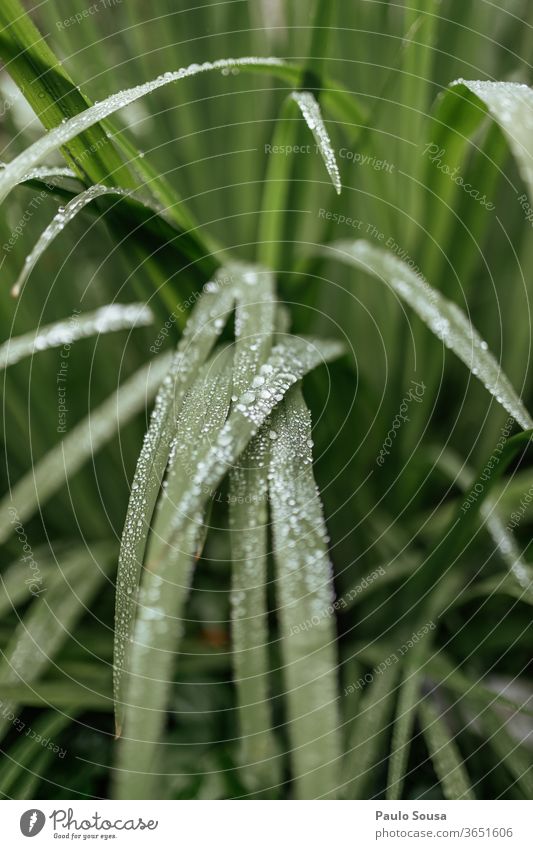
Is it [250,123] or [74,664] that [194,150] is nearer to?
[250,123]

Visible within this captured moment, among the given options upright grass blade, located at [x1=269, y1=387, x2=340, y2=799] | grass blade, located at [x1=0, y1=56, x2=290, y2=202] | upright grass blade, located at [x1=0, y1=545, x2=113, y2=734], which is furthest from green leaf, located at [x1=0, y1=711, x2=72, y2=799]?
grass blade, located at [x1=0, y1=56, x2=290, y2=202]

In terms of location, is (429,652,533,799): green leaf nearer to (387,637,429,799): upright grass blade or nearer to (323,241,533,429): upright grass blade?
(387,637,429,799): upright grass blade

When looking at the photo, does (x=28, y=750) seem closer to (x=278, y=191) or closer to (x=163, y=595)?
(x=163, y=595)

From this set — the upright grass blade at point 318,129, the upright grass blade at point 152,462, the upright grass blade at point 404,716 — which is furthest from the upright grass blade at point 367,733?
the upright grass blade at point 318,129

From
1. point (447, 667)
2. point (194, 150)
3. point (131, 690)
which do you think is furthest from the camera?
point (194, 150)
